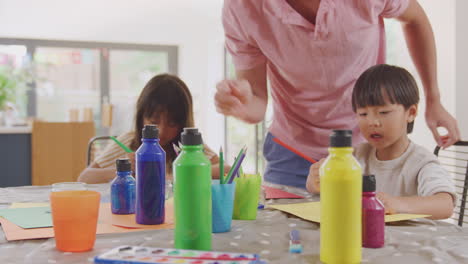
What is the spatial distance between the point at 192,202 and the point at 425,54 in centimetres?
106

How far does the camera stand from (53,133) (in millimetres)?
3428

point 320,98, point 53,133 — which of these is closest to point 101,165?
point 320,98

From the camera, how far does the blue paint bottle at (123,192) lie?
100 cm

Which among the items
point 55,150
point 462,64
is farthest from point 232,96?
point 55,150

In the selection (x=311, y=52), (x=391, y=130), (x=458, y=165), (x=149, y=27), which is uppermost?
(x=149, y=27)

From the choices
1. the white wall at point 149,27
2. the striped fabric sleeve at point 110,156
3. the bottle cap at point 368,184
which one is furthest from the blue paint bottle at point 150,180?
the white wall at point 149,27

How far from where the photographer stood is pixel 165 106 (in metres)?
1.82

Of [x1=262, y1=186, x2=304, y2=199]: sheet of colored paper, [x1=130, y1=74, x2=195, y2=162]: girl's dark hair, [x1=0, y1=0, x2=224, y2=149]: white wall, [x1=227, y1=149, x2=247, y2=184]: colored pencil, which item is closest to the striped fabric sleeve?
[x1=130, y1=74, x2=195, y2=162]: girl's dark hair

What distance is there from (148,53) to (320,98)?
669 centimetres

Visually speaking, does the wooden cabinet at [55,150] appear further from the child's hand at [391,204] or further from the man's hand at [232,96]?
the child's hand at [391,204]

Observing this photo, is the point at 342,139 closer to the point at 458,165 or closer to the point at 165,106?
the point at 165,106

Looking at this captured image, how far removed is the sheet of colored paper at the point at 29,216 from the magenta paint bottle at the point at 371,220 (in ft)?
1.81

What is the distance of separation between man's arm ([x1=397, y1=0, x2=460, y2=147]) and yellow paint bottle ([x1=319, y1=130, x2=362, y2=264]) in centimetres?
84

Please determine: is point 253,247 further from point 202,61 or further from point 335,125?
point 202,61
